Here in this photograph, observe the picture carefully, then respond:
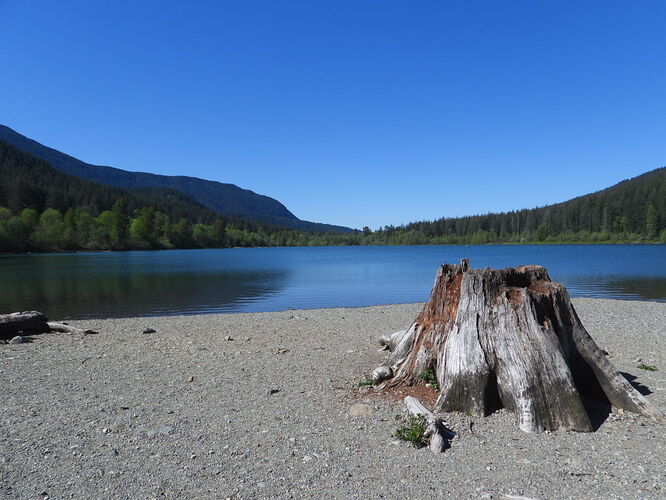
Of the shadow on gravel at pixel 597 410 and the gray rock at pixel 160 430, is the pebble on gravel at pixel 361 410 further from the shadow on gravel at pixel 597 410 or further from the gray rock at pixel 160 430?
the shadow on gravel at pixel 597 410

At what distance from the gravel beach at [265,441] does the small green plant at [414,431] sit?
0.45ft

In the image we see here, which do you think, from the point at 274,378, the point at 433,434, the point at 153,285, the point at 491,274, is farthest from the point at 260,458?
the point at 153,285

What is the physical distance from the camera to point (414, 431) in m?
5.60

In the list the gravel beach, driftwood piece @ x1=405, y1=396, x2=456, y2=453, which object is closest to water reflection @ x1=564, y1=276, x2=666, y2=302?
the gravel beach

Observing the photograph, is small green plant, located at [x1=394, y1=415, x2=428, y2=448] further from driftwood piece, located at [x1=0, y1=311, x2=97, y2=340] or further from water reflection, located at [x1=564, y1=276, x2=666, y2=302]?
water reflection, located at [x1=564, y1=276, x2=666, y2=302]

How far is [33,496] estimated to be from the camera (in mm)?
4371

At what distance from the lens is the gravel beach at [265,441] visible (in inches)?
179

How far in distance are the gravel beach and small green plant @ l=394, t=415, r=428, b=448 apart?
0.45 feet

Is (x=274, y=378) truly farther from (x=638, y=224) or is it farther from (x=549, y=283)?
(x=638, y=224)

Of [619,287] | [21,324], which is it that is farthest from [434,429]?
[619,287]

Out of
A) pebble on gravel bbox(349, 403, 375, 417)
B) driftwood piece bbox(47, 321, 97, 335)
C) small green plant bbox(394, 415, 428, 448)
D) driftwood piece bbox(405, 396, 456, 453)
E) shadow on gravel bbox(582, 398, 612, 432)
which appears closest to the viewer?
driftwood piece bbox(405, 396, 456, 453)

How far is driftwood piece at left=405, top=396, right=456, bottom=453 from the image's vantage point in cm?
535

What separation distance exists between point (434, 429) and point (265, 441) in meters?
2.25

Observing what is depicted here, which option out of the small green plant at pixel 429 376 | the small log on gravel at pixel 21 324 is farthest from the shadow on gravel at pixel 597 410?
the small log on gravel at pixel 21 324
